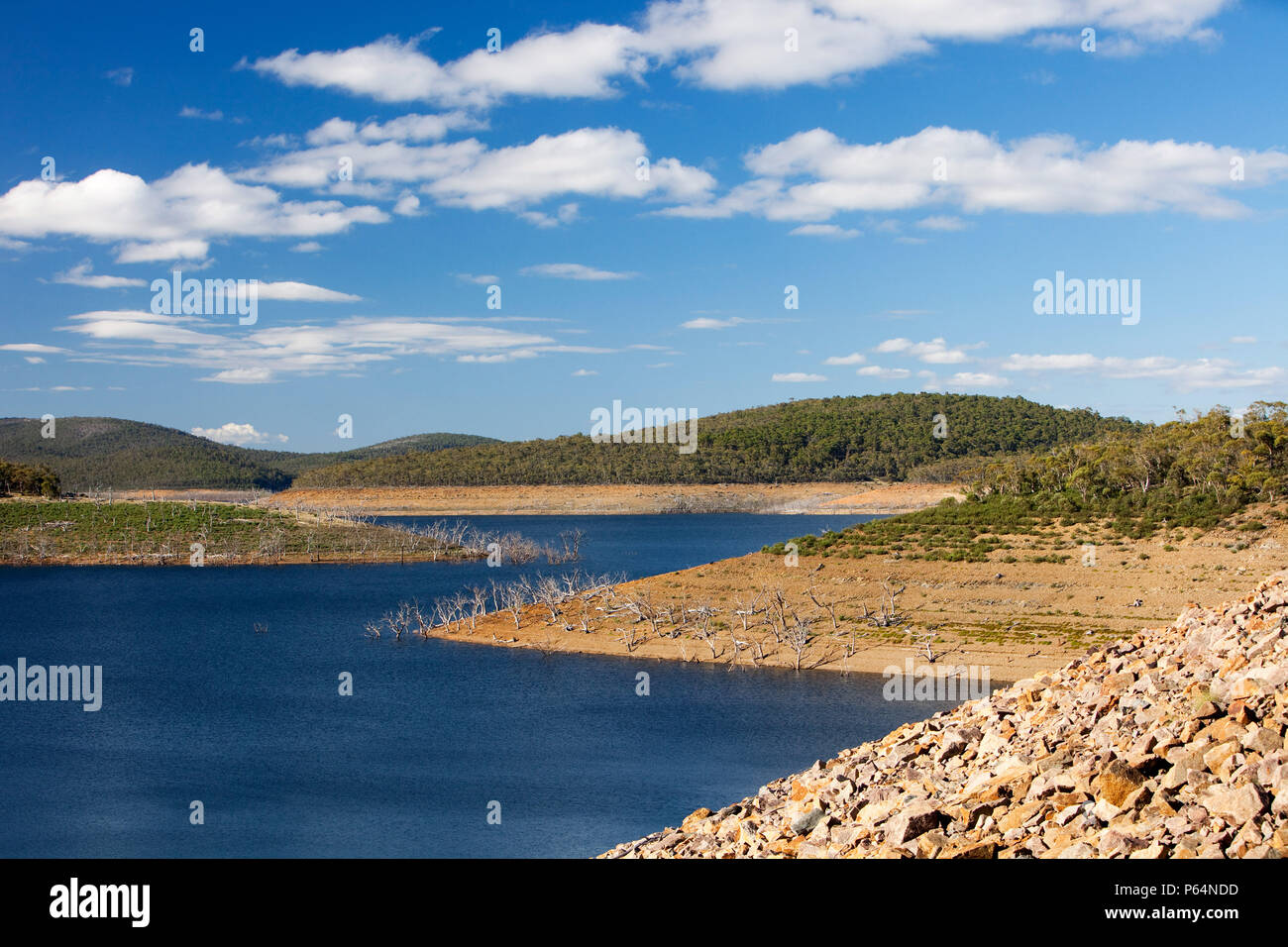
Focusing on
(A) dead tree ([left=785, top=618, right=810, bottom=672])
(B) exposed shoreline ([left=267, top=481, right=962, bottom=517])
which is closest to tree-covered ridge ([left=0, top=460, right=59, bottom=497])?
(B) exposed shoreline ([left=267, top=481, right=962, bottom=517])

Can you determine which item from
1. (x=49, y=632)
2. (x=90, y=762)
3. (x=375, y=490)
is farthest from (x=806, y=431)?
(x=90, y=762)

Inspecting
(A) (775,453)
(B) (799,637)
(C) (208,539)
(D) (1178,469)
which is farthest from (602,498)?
(B) (799,637)

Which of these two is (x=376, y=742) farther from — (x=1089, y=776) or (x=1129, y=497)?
(x=1129, y=497)

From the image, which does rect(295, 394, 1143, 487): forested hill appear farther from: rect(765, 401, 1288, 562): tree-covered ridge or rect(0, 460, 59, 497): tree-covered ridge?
rect(765, 401, 1288, 562): tree-covered ridge

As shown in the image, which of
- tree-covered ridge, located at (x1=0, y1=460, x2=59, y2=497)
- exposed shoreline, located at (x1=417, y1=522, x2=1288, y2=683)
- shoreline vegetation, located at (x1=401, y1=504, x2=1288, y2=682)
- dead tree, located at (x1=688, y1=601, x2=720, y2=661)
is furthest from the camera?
tree-covered ridge, located at (x1=0, y1=460, x2=59, y2=497)
